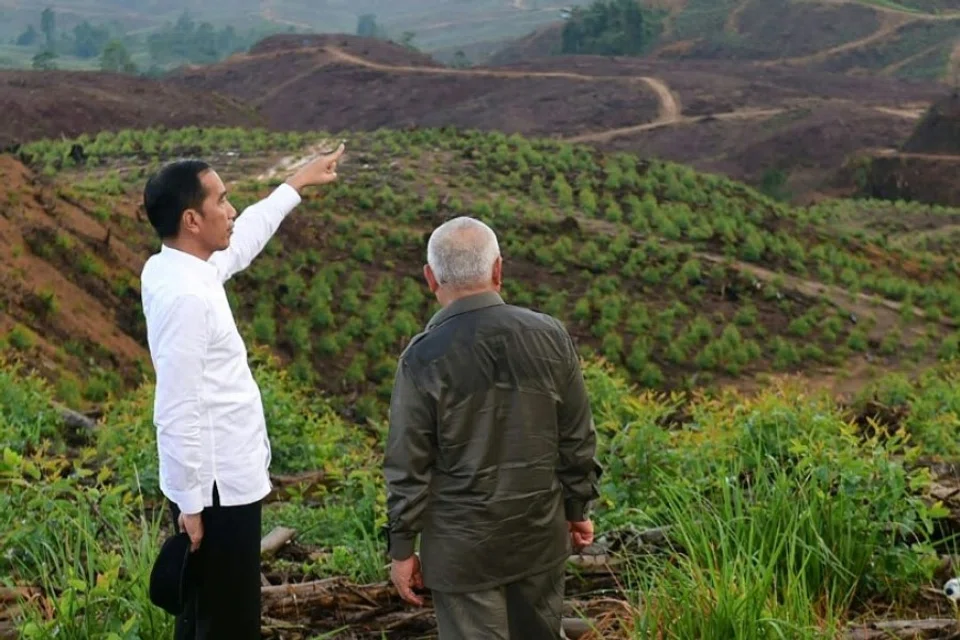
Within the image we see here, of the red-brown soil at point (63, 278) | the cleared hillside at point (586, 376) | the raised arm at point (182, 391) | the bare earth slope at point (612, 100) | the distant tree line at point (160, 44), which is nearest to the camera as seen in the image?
the raised arm at point (182, 391)

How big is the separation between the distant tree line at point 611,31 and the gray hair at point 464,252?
199 feet

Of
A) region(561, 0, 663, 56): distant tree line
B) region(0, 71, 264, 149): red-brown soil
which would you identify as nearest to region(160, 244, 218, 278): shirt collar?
region(0, 71, 264, 149): red-brown soil

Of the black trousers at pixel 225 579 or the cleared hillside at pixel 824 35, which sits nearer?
the black trousers at pixel 225 579

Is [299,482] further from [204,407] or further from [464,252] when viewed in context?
[464,252]

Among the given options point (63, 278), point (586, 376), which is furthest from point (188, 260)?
point (63, 278)

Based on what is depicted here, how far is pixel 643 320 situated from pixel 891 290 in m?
5.08

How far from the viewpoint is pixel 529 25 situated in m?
118

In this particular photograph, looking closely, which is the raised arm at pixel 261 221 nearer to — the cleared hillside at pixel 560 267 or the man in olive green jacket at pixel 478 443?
the man in olive green jacket at pixel 478 443

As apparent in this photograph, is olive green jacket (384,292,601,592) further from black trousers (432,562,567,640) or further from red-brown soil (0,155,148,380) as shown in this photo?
red-brown soil (0,155,148,380)

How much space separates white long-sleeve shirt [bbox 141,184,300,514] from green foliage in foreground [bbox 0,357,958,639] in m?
0.53

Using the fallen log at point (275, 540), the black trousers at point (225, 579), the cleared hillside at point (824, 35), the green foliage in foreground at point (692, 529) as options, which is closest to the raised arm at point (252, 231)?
the black trousers at point (225, 579)

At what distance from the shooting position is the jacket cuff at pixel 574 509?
2.92 metres

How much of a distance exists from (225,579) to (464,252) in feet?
3.49

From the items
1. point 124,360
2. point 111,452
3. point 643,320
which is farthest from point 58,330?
point 643,320
